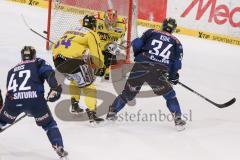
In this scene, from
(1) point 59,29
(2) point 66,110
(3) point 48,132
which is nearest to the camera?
(3) point 48,132

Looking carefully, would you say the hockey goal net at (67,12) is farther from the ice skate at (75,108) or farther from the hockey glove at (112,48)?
the ice skate at (75,108)

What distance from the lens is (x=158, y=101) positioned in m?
7.21

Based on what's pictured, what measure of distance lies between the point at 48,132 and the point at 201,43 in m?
5.76

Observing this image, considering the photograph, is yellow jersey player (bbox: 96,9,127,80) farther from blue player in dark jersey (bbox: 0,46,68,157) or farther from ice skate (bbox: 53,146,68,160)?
ice skate (bbox: 53,146,68,160)

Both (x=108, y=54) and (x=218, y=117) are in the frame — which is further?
(x=108, y=54)

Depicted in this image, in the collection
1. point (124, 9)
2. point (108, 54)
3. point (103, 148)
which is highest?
point (124, 9)

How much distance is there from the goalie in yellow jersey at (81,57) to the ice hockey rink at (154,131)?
388mm

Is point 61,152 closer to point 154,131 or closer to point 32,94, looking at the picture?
point 32,94

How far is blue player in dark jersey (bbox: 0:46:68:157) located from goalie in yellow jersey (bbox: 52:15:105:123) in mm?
998

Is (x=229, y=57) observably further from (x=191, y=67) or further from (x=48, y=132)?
(x=48, y=132)

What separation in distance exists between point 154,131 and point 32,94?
1744 mm

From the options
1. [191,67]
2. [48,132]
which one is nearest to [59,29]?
[191,67]

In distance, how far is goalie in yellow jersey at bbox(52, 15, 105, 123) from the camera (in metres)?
5.95

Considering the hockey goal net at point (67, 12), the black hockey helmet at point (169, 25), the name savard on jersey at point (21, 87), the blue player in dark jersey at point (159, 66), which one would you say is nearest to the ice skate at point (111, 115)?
the blue player in dark jersey at point (159, 66)
